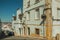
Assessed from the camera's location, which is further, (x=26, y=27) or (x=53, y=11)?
(x=26, y=27)

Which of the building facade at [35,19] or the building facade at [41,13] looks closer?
the building facade at [41,13]

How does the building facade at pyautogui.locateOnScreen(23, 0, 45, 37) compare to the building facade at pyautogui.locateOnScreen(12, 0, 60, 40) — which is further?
the building facade at pyautogui.locateOnScreen(23, 0, 45, 37)

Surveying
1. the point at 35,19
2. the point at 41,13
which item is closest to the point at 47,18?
the point at 41,13

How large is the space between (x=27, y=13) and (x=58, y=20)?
6.84 meters

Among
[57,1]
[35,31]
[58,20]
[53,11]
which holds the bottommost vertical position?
[35,31]

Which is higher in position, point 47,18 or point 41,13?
point 41,13

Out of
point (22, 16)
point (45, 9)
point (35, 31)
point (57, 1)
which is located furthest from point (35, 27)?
point (22, 16)

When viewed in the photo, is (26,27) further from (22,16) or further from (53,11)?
(53,11)

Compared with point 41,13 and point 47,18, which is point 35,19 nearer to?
point 41,13

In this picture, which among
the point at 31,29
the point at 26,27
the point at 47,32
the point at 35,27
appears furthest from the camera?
the point at 26,27

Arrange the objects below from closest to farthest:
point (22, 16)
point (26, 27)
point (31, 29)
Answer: point (31, 29) → point (26, 27) → point (22, 16)

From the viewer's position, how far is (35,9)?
16.8m

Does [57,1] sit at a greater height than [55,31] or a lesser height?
greater

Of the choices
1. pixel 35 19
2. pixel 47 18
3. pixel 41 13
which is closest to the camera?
pixel 47 18
